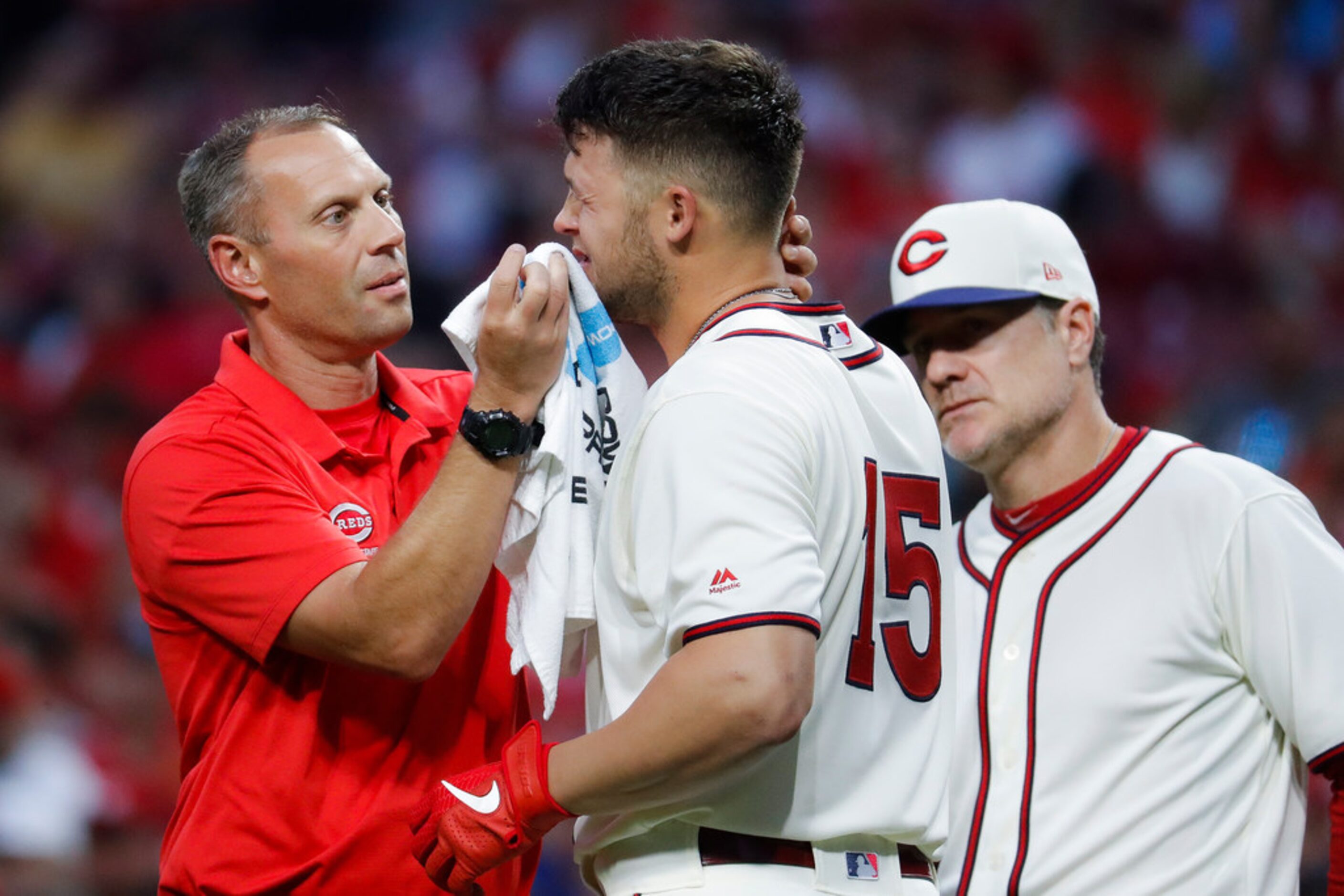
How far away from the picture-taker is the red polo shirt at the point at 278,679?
96.8 inches

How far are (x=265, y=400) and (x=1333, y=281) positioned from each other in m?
6.16

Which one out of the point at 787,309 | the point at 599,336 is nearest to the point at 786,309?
the point at 787,309

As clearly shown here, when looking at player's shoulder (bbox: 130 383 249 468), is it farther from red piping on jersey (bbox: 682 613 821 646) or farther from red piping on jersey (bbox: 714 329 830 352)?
red piping on jersey (bbox: 682 613 821 646)

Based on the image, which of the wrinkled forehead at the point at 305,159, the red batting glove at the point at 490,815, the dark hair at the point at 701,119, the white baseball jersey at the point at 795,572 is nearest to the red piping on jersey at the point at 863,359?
the white baseball jersey at the point at 795,572

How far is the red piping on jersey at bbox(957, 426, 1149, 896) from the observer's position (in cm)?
293

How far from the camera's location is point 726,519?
1954mm

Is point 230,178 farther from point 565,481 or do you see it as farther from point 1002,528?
point 1002,528

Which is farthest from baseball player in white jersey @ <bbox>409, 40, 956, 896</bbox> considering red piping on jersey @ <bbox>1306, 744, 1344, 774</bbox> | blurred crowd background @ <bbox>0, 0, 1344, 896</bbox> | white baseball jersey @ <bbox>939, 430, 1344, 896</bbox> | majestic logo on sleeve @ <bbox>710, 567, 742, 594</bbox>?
blurred crowd background @ <bbox>0, 0, 1344, 896</bbox>

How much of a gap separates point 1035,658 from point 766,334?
1.15m

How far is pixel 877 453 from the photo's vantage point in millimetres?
2293

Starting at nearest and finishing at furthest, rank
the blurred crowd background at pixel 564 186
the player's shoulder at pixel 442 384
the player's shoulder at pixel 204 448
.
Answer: the player's shoulder at pixel 204 448
the player's shoulder at pixel 442 384
the blurred crowd background at pixel 564 186

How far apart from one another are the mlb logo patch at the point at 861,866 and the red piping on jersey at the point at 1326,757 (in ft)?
3.43

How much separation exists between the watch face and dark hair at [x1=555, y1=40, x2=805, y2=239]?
1.51ft

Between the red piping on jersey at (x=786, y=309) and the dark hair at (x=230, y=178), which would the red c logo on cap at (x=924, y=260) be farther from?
the dark hair at (x=230, y=178)
